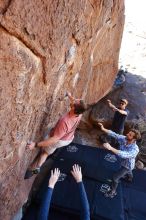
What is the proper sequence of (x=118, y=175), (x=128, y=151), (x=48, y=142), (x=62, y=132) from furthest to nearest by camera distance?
(x=118, y=175) → (x=128, y=151) → (x=62, y=132) → (x=48, y=142)

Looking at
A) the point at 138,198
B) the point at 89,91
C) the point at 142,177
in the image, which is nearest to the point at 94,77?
the point at 89,91

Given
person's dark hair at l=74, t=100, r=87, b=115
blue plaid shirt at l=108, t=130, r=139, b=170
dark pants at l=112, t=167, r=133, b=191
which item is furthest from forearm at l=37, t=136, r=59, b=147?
dark pants at l=112, t=167, r=133, b=191

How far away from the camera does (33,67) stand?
4.23m

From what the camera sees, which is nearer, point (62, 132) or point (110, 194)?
point (62, 132)

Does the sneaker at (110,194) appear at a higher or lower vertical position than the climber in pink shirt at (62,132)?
lower

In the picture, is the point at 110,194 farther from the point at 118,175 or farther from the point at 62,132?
the point at 62,132

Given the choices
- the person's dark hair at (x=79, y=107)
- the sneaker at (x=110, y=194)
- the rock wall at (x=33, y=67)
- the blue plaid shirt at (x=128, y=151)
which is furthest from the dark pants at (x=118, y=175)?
the person's dark hair at (x=79, y=107)

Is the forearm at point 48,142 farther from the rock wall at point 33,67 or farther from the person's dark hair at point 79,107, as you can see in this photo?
the person's dark hair at point 79,107

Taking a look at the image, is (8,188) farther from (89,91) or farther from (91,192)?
(89,91)

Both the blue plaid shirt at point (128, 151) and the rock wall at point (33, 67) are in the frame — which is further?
the blue plaid shirt at point (128, 151)

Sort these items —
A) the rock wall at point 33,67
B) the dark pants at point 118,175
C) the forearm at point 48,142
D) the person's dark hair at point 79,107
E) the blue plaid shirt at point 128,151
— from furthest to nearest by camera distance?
the dark pants at point 118,175 < the blue plaid shirt at point 128,151 < the forearm at point 48,142 < the person's dark hair at point 79,107 < the rock wall at point 33,67

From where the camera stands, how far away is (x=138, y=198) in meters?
6.54

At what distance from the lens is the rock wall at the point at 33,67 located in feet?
12.4

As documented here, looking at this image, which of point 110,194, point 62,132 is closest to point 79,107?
point 62,132
